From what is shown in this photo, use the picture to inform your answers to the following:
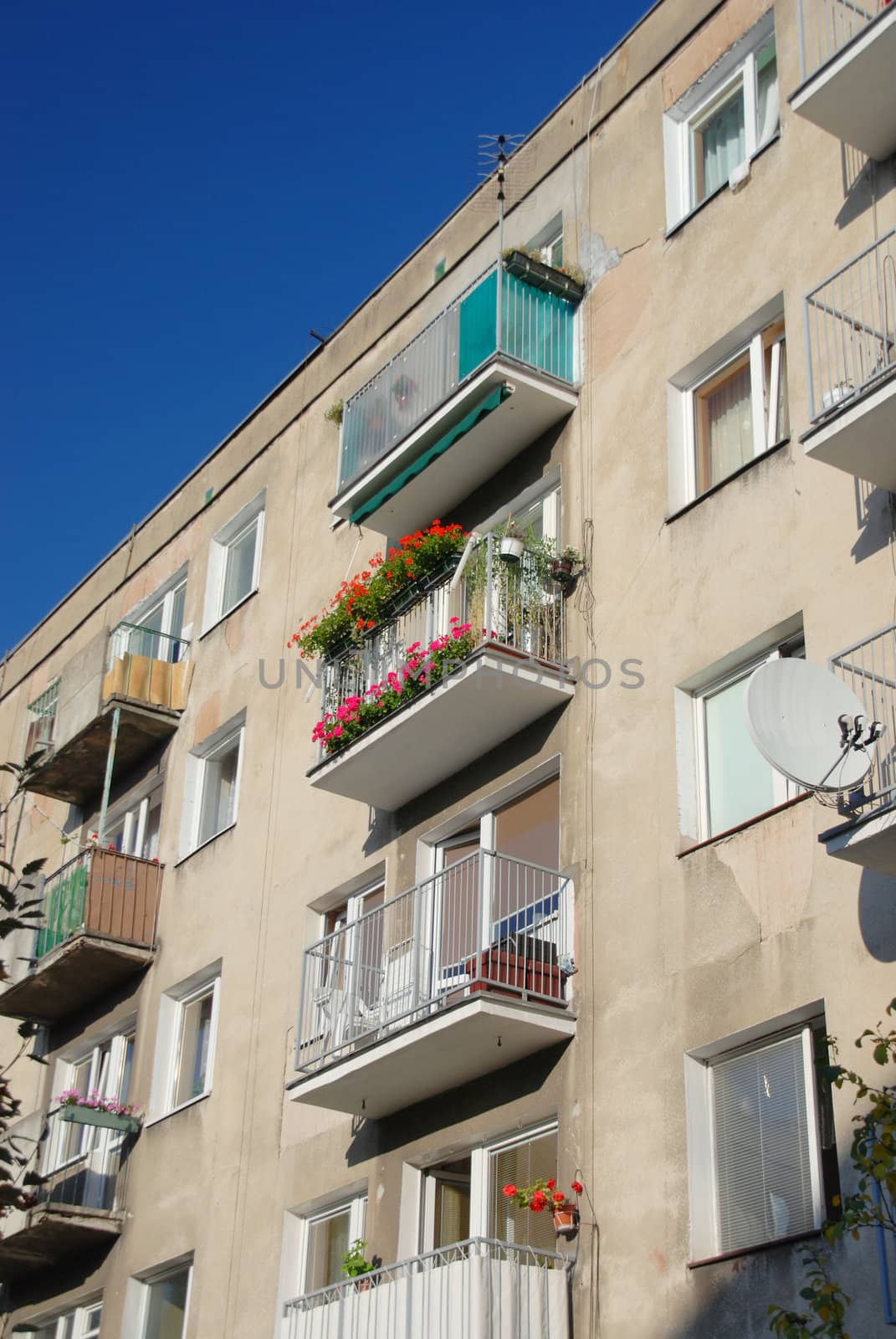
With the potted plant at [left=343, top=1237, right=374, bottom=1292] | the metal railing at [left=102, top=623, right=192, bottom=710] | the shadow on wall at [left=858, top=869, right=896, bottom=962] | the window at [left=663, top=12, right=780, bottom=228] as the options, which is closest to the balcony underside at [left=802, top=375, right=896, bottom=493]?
the shadow on wall at [left=858, top=869, right=896, bottom=962]

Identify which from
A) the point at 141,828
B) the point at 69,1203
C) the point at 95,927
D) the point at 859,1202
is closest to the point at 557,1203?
the point at 859,1202

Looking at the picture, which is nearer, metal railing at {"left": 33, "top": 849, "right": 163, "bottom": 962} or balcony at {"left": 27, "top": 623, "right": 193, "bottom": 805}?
metal railing at {"left": 33, "top": 849, "right": 163, "bottom": 962}

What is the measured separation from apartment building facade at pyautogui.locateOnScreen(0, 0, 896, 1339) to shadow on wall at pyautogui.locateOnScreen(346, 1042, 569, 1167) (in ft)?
0.12

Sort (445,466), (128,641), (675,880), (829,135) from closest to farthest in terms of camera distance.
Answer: (675,880), (829,135), (445,466), (128,641)

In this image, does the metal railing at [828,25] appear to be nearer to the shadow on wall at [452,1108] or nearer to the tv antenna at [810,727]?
the tv antenna at [810,727]

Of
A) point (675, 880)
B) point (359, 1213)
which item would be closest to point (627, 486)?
point (675, 880)

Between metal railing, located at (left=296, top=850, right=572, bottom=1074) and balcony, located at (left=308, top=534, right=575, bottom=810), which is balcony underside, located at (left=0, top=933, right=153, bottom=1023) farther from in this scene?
balcony, located at (left=308, top=534, right=575, bottom=810)

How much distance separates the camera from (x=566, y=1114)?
1352 cm

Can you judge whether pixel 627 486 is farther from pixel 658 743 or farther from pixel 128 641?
pixel 128 641

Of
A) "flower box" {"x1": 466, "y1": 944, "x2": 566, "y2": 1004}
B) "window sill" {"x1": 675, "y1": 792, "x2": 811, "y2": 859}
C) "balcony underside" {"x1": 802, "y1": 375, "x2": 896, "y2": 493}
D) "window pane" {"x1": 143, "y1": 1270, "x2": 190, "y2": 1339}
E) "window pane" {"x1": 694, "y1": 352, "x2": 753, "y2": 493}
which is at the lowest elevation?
"window pane" {"x1": 143, "y1": 1270, "x2": 190, "y2": 1339}

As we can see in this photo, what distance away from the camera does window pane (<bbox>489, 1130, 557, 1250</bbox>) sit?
13477 millimetres

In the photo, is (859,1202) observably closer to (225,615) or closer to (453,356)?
(453,356)

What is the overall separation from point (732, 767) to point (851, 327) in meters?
3.34

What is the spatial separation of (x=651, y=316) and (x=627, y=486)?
169 cm
